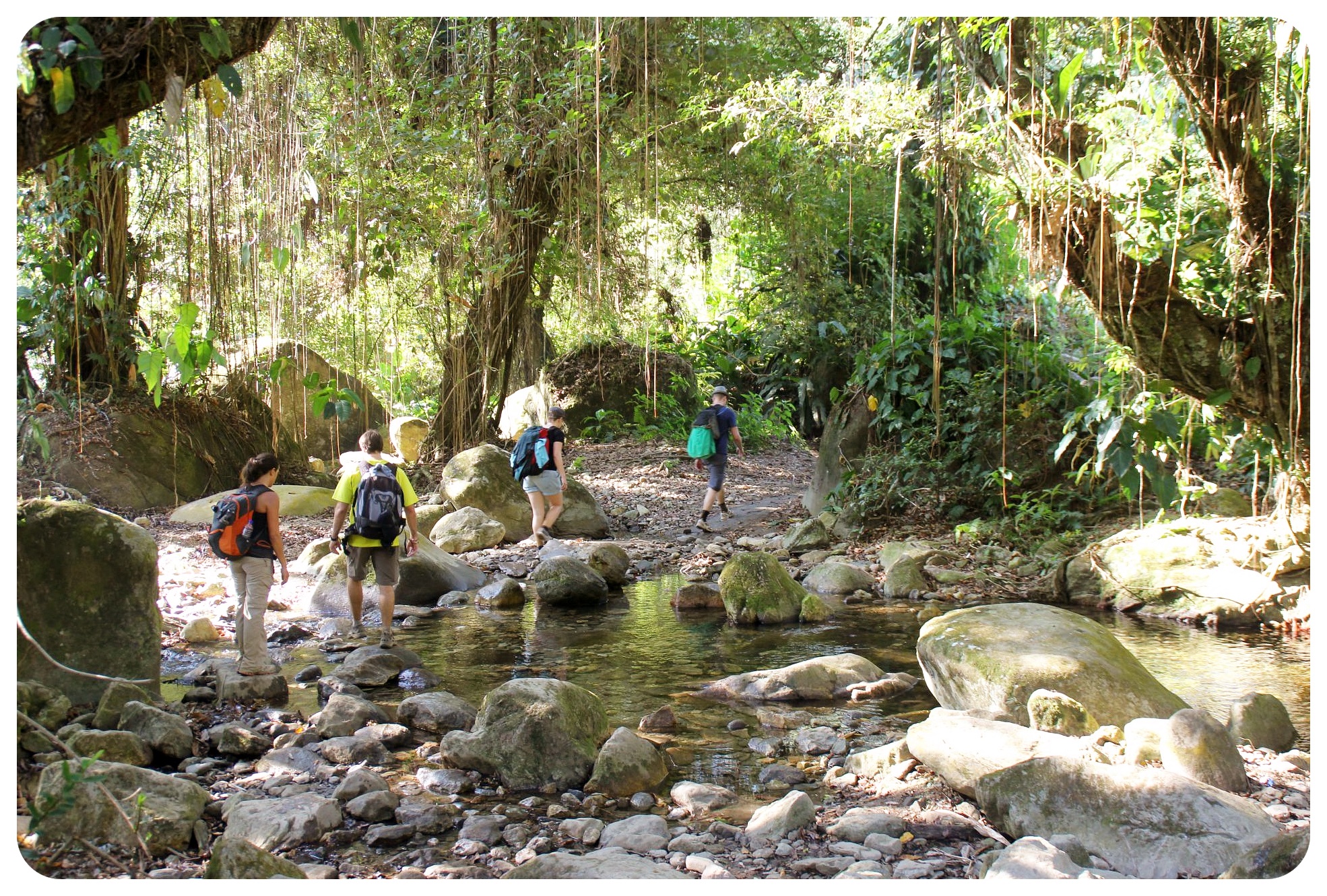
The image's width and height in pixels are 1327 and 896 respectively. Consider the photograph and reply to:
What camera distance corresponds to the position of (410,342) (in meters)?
12.3

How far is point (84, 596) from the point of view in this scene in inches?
175

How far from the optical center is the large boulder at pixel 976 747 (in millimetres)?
3857

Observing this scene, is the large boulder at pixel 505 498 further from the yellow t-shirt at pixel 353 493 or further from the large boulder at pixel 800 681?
the large boulder at pixel 800 681

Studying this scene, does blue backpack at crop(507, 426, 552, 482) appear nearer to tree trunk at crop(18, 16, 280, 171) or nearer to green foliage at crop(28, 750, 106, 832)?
tree trunk at crop(18, 16, 280, 171)

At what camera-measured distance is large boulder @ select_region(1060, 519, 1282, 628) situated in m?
7.00

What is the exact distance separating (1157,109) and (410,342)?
9.46 m

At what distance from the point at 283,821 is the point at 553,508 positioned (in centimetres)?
688

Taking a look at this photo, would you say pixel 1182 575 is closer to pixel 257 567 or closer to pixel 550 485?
pixel 550 485

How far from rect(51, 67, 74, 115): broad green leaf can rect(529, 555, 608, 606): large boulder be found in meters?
5.92

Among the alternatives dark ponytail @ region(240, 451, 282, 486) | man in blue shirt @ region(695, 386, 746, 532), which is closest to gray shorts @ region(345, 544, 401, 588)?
dark ponytail @ region(240, 451, 282, 486)

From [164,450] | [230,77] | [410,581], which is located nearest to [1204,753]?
[230,77]

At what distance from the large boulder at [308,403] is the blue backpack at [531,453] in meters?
1.67

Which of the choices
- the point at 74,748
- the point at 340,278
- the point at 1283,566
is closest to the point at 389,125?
the point at 340,278

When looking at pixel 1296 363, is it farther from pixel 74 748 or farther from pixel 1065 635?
pixel 74 748
